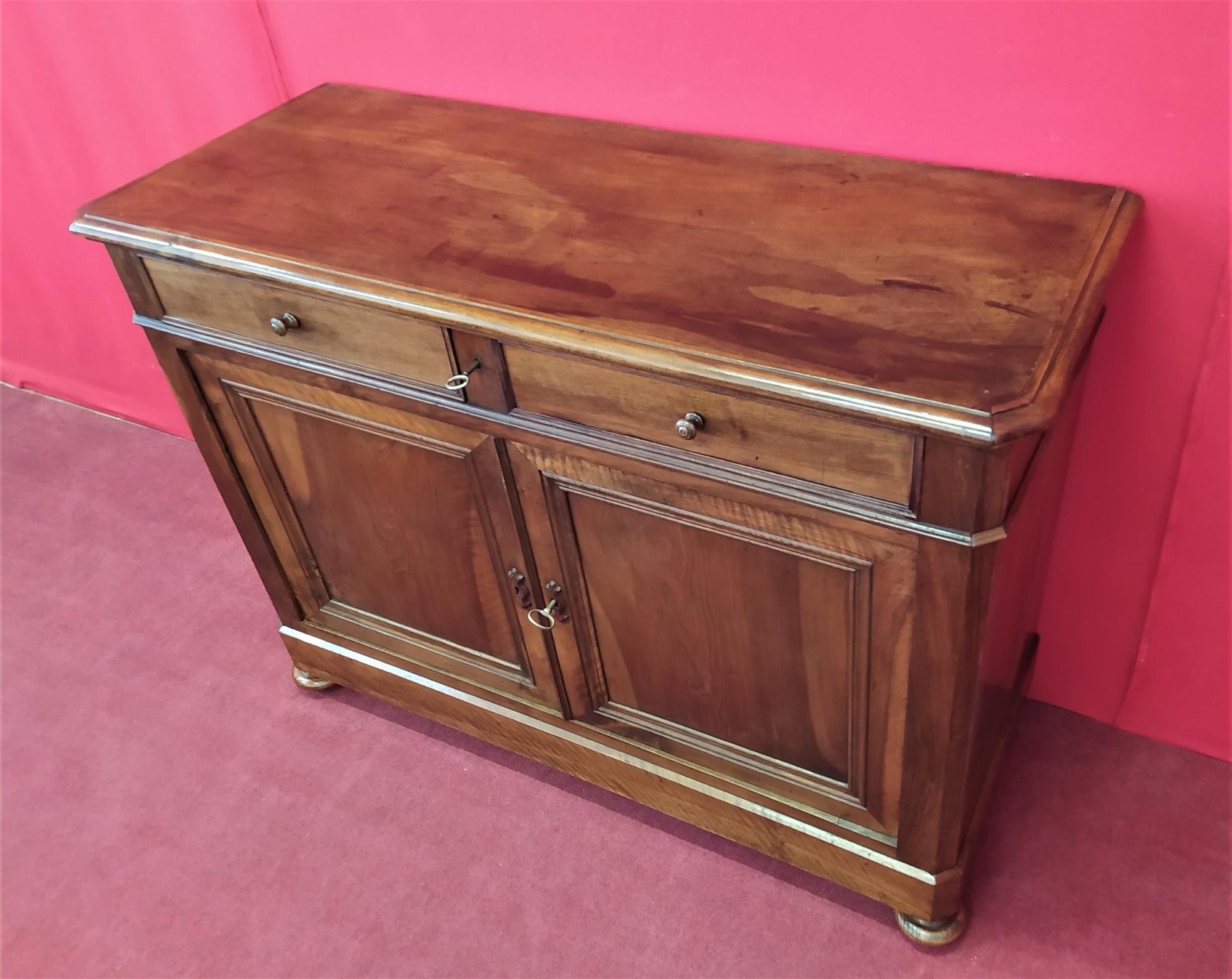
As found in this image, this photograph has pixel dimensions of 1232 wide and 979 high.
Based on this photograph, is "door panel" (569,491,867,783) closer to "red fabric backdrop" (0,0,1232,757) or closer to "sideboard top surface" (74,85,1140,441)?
"sideboard top surface" (74,85,1140,441)

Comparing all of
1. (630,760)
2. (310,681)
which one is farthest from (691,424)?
(310,681)

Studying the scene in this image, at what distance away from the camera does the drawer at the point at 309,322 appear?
122cm

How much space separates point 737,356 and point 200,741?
4.35ft

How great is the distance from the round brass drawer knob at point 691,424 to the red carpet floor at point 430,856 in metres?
0.81

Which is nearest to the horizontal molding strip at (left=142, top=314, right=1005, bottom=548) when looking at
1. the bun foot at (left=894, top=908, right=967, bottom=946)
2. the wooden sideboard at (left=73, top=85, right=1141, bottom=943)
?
the wooden sideboard at (left=73, top=85, right=1141, bottom=943)

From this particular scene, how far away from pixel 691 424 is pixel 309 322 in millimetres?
508

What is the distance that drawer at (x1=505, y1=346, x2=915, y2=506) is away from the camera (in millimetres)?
1008

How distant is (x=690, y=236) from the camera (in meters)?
1.18

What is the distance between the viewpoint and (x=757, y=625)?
127 cm

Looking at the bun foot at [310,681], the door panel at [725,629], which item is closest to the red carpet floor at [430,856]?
the bun foot at [310,681]

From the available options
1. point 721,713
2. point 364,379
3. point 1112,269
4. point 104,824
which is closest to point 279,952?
point 104,824

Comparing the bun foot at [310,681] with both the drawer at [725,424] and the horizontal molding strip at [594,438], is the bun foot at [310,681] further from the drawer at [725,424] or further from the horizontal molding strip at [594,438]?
the drawer at [725,424]

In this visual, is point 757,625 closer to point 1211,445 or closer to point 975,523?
point 975,523

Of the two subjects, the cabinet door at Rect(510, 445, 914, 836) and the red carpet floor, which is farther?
the red carpet floor
